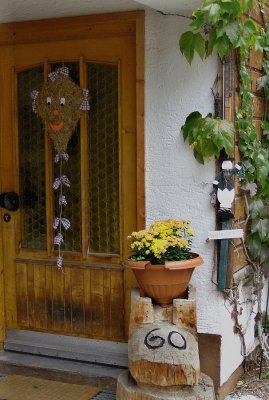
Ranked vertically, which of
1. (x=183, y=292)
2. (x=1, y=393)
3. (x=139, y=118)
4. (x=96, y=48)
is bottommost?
(x=1, y=393)

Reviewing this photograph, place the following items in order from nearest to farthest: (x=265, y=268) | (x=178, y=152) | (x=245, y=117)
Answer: (x=178, y=152) → (x=245, y=117) → (x=265, y=268)

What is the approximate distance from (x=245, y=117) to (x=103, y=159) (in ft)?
3.19

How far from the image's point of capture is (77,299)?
450 centimetres

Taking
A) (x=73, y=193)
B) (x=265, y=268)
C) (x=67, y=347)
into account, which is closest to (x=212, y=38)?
(x=73, y=193)

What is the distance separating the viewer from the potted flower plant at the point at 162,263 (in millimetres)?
3660

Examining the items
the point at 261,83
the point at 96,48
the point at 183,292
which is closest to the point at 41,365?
the point at 183,292

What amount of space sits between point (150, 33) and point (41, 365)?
2.31m

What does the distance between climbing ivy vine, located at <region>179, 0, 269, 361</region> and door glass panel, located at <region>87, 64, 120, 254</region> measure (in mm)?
597

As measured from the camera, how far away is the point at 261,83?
15.1 ft

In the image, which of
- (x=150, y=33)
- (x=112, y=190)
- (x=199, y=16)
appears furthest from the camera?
(x=112, y=190)

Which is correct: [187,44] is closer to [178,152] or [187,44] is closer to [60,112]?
[178,152]

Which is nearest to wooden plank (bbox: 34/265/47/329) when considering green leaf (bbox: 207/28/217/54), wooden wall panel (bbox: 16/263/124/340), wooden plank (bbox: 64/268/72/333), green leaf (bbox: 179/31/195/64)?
wooden wall panel (bbox: 16/263/124/340)

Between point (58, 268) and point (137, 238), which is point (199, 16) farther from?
point (58, 268)

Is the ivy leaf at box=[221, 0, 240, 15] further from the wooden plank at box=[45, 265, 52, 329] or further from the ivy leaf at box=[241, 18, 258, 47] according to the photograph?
the wooden plank at box=[45, 265, 52, 329]
